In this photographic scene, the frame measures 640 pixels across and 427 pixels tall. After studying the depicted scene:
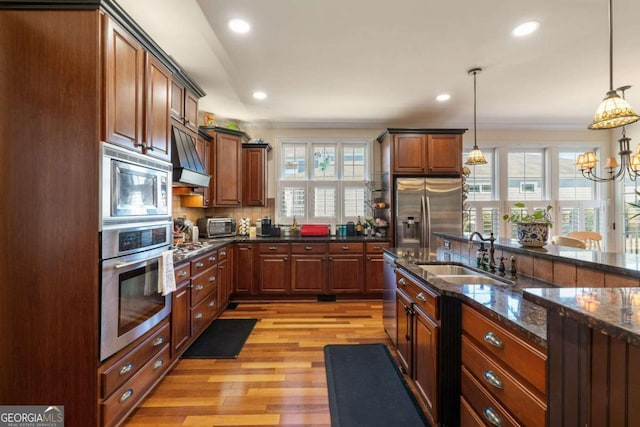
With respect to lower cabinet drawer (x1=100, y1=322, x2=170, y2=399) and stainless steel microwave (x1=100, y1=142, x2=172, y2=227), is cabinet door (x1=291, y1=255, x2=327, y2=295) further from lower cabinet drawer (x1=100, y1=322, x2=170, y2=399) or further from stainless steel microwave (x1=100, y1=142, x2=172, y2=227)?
stainless steel microwave (x1=100, y1=142, x2=172, y2=227)

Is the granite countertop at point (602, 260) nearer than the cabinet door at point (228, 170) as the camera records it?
Yes

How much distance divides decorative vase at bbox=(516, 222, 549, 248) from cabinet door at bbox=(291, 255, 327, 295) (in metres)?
2.57

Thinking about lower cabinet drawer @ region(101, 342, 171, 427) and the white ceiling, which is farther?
the white ceiling

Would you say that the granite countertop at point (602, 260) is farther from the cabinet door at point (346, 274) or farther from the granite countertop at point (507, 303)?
the cabinet door at point (346, 274)

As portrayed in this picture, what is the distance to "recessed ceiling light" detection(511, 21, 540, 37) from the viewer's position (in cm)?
223

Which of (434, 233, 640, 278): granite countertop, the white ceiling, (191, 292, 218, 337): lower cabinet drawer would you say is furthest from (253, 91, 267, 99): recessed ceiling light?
(434, 233, 640, 278): granite countertop

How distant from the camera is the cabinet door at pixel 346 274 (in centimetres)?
408

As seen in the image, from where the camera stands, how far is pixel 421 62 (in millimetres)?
2809

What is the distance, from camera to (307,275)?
4059 millimetres

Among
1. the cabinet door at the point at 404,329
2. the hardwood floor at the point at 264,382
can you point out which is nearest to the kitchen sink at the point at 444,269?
the cabinet door at the point at 404,329

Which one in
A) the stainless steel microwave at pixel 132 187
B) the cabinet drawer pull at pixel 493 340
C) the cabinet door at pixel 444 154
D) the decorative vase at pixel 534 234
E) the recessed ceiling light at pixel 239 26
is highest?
the recessed ceiling light at pixel 239 26

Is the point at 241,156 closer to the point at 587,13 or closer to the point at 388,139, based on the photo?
the point at 388,139

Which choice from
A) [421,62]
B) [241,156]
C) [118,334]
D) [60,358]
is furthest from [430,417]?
[241,156]

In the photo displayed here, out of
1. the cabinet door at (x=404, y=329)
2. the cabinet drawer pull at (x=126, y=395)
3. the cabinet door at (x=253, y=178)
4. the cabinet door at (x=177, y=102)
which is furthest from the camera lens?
the cabinet door at (x=253, y=178)
